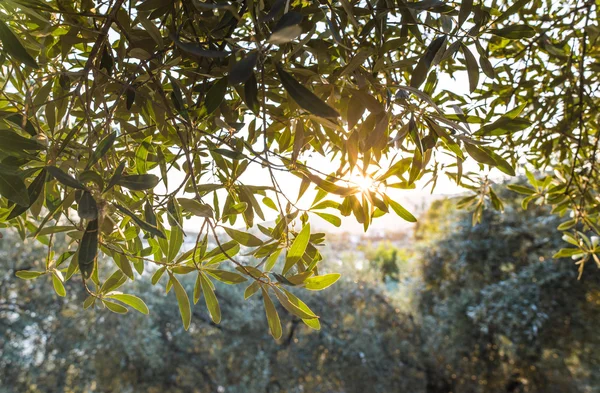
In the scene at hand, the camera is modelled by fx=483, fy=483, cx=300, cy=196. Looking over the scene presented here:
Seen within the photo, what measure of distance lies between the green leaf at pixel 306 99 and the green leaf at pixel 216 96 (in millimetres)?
112

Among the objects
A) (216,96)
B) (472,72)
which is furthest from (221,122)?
(472,72)

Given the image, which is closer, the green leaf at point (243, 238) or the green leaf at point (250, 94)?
the green leaf at point (250, 94)

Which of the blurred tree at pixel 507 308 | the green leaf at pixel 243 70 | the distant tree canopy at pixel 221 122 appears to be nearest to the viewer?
the green leaf at pixel 243 70

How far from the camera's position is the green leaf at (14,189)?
1.19 feet

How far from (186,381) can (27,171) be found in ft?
16.0

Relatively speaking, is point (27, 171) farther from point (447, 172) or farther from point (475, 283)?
point (475, 283)

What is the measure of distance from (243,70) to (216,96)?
14 cm

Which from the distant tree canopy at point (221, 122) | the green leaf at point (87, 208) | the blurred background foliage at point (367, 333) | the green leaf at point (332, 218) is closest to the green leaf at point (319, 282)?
the distant tree canopy at point (221, 122)

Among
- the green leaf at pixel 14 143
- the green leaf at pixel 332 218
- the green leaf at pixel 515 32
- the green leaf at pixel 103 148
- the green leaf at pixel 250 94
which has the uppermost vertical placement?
the green leaf at pixel 515 32

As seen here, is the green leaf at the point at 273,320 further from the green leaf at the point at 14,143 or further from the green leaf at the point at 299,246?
the green leaf at the point at 14,143

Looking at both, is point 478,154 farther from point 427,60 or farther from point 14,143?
point 14,143

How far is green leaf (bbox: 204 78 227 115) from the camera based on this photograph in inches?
15.7

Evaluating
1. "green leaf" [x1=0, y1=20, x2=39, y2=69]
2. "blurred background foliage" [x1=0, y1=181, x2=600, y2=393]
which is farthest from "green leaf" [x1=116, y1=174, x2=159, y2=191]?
"blurred background foliage" [x1=0, y1=181, x2=600, y2=393]

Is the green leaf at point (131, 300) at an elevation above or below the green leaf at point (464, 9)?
below
